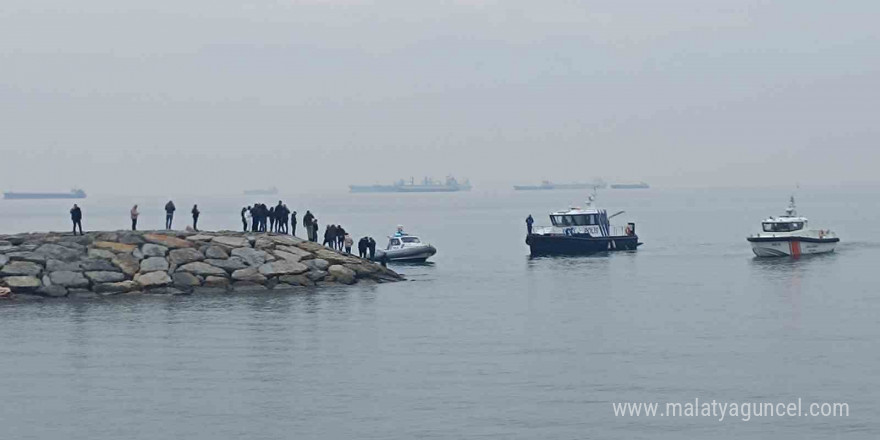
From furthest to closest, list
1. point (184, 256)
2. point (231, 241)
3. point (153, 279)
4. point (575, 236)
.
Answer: point (575, 236) → point (231, 241) → point (184, 256) → point (153, 279)

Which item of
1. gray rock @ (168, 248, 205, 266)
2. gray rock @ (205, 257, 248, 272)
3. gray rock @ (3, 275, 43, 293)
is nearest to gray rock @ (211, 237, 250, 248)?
gray rock @ (205, 257, 248, 272)

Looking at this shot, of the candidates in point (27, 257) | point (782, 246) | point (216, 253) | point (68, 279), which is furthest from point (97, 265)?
point (782, 246)

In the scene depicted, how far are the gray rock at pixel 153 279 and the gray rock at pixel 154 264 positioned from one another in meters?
0.34

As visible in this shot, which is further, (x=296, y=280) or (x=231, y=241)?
(x=231, y=241)

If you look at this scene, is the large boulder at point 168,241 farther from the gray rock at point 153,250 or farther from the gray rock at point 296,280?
the gray rock at point 296,280

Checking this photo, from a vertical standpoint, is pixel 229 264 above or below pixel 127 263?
below

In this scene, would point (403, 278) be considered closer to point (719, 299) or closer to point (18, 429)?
point (719, 299)

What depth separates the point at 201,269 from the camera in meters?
54.4

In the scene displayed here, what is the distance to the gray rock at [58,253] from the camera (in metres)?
53.3

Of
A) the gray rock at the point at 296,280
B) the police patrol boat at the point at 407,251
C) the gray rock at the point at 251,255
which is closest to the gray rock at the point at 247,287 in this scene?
the gray rock at the point at 296,280

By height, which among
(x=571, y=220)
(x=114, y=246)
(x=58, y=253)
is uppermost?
(x=571, y=220)

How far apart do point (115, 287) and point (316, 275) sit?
9599 millimetres

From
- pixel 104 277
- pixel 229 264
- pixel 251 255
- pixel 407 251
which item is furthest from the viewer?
pixel 407 251

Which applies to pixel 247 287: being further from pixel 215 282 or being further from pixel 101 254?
pixel 101 254
